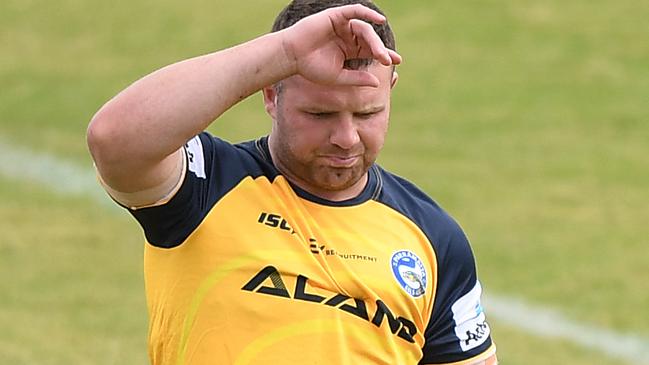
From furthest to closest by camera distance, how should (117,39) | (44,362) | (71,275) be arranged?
(117,39) → (71,275) → (44,362)

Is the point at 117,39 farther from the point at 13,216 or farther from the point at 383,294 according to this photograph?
the point at 383,294

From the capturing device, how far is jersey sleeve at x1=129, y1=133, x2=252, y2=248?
3.84 m

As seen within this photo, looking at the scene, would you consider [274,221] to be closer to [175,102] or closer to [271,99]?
[271,99]

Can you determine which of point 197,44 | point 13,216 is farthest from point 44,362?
point 197,44

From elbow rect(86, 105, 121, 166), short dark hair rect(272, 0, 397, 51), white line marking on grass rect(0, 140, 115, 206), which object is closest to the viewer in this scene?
elbow rect(86, 105, 121, 166)

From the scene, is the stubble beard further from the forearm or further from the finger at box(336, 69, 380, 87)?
the forearm

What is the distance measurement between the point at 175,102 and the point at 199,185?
1.26ft

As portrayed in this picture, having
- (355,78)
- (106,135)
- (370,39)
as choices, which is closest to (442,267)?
(355,78)

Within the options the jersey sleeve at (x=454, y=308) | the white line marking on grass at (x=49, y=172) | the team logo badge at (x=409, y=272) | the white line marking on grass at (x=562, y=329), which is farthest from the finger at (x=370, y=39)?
the white line marking on grass at (x=49, y=172)

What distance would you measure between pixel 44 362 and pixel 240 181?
5.43 m

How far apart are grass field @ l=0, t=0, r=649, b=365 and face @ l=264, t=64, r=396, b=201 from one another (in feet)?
17.8

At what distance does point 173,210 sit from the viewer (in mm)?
3840

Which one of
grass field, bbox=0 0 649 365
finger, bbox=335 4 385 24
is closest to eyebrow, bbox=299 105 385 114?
finger, bbox=335 4 385 24

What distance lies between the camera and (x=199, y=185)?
3.93 meters
